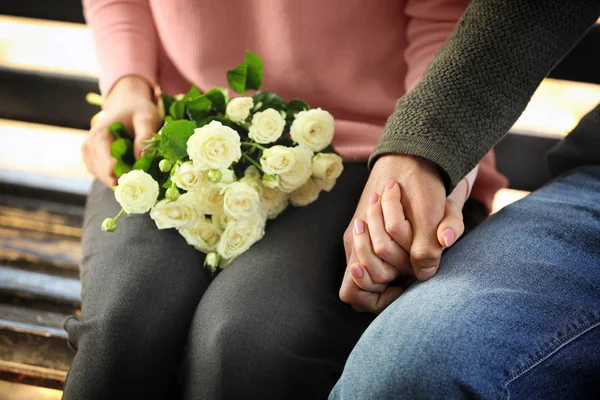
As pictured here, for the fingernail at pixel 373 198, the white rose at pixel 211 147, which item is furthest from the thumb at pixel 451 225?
the white rose at pixel 211 147

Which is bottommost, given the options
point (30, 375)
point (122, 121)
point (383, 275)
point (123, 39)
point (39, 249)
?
point (30, 375)

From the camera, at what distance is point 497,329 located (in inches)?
26.1

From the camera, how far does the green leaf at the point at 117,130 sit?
1.04 metres

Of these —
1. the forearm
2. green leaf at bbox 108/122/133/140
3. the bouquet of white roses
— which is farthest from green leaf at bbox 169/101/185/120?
the forearm

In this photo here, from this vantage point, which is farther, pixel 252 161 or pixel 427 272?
pixel 252 161

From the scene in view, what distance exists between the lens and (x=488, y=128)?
87 centimetres

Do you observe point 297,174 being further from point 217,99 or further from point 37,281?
point 37,281

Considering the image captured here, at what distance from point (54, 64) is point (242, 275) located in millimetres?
1089

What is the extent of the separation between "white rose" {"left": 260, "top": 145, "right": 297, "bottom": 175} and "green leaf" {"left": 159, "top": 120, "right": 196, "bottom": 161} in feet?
0.39

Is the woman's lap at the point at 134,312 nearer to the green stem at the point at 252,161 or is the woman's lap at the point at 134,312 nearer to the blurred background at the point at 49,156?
the green stem at the point at 252,161

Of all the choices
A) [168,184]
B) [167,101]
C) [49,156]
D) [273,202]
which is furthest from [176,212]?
[49,156]

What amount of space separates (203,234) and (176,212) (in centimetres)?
6

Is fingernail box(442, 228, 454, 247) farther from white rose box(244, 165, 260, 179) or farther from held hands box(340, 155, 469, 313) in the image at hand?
white rose box(244, 165, 260, 179)

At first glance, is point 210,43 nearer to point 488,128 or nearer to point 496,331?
point 488,128
